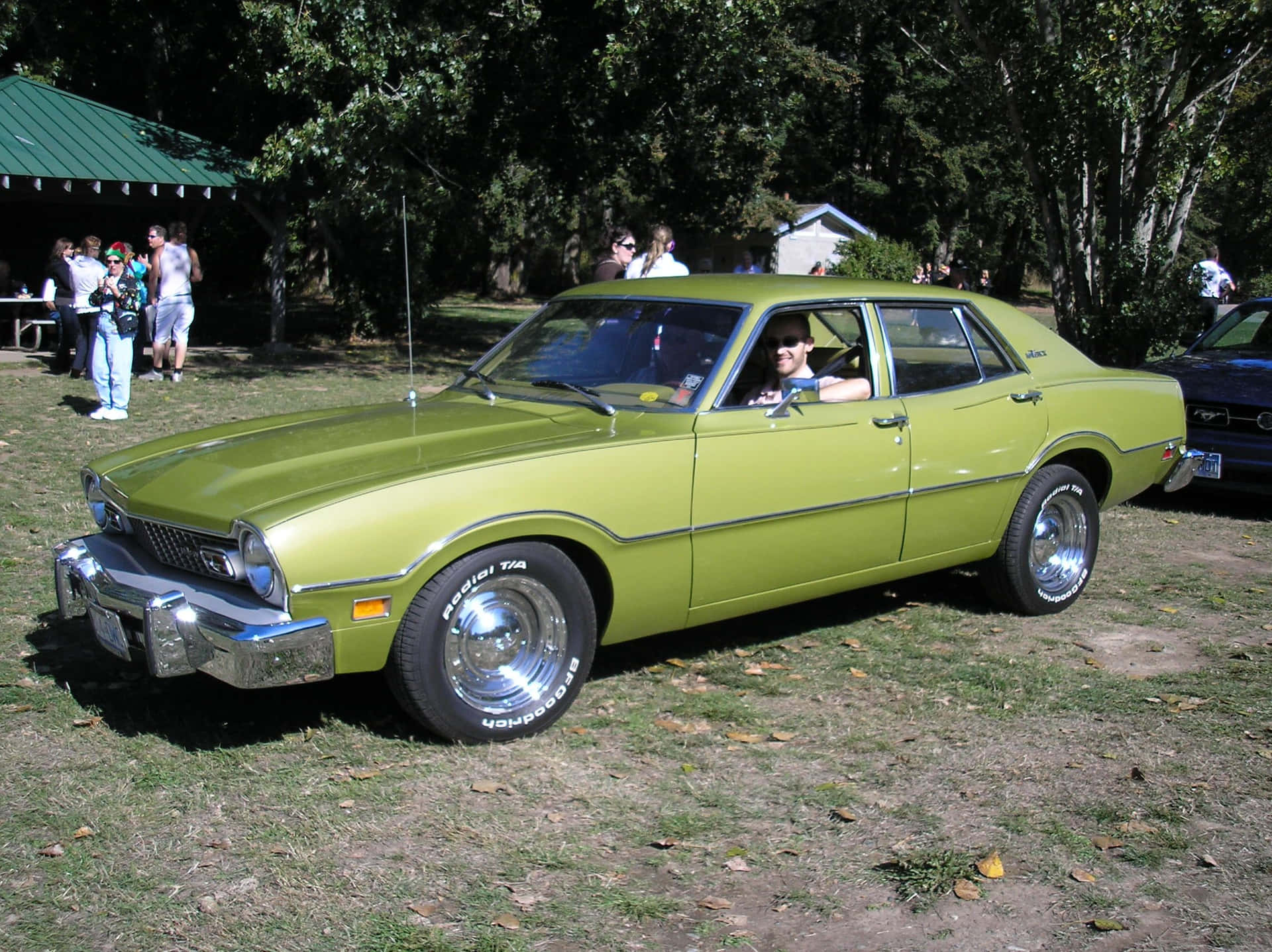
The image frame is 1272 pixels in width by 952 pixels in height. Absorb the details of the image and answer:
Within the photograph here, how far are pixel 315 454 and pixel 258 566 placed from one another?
721mm

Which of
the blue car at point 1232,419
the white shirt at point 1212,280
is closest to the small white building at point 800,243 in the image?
the white shirt at point 1212,280

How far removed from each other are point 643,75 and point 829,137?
37069 millimetres

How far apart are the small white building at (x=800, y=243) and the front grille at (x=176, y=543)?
40249mm

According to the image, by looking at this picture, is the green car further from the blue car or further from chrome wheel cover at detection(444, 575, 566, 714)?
the blue car

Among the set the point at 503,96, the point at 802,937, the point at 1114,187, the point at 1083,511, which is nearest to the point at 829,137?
the point at 503,96

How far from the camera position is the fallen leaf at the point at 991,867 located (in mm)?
3721

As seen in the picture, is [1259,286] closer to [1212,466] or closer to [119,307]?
[1212,466]

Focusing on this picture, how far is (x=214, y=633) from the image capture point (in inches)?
160

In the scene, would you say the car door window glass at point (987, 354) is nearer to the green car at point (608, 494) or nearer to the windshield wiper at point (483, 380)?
the green car at point (608, 494)

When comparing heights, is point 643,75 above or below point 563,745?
above

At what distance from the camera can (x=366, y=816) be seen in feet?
13.2

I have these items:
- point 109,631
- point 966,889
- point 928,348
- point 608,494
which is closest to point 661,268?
point 928,348

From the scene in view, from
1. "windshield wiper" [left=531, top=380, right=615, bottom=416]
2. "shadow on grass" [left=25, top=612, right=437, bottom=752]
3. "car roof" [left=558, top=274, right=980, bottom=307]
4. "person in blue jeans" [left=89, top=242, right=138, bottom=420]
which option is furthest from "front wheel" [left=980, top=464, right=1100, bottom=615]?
"person in blue jeans" [left=89, top=242, right=138, bottom=420]

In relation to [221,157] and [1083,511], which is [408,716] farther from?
[221,157]
